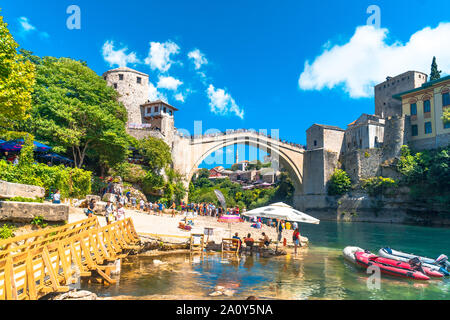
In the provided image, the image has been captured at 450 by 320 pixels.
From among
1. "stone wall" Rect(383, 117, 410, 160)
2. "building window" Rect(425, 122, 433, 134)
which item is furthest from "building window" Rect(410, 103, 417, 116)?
"building window" Rect(425, 122, 433, 134)

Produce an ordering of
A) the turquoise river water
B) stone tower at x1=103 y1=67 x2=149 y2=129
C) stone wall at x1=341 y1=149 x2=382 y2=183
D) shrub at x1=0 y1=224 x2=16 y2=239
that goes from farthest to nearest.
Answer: stone wall at x1=341 y1=149 x2=382 y2=183
stone tower at x1=103 y1=67 x2=149 y2=129
shrub at x1=0 y1=224 x2=16 y2=239
the turquoise river water

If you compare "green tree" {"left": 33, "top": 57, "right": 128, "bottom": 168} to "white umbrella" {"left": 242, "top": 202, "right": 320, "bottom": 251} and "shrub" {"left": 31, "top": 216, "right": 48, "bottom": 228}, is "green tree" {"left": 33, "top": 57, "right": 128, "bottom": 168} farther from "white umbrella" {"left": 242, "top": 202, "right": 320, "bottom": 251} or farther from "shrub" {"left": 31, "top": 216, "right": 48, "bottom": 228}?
"white umbrella" {"left": 242, "top": 202, "right": 320, "bottom": 251}

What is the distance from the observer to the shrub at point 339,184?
41969 mm

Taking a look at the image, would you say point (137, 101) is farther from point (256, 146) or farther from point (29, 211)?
point (29, 211)

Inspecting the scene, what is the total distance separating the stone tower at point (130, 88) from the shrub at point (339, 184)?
29274 millimetres

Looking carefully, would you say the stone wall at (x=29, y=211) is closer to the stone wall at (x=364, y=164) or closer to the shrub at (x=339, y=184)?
the shrub at (x=339, y=184)

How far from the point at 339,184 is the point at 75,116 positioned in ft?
116

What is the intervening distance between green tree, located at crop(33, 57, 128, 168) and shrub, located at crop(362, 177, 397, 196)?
3122 cm

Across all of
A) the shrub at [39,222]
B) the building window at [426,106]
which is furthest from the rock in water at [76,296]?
the building window at [426,106]

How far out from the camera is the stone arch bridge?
111ft

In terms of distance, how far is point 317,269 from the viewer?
35.0ft

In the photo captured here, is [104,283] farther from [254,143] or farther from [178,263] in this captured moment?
[254,143]

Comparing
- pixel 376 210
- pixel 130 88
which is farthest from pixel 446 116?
pixel 130 88
